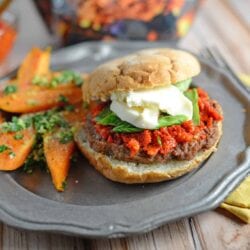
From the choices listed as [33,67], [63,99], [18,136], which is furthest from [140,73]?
[33,67]

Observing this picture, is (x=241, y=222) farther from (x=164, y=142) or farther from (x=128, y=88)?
(x=128, y=88)

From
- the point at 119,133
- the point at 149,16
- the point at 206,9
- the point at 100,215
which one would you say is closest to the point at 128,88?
the point at 119,133

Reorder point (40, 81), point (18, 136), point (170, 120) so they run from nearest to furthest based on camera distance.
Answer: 1. point (170, 120)
2. point (18, 136)
3. point (40, 81)

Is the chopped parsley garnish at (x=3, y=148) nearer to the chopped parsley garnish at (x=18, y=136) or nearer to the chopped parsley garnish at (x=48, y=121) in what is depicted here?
the chopped parsley garnish at (x=18, y=136)

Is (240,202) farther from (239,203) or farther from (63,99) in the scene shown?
(63,99)

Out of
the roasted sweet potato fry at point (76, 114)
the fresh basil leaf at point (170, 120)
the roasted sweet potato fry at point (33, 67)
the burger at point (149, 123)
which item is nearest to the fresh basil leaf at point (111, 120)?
the burger at point (149, 123)
